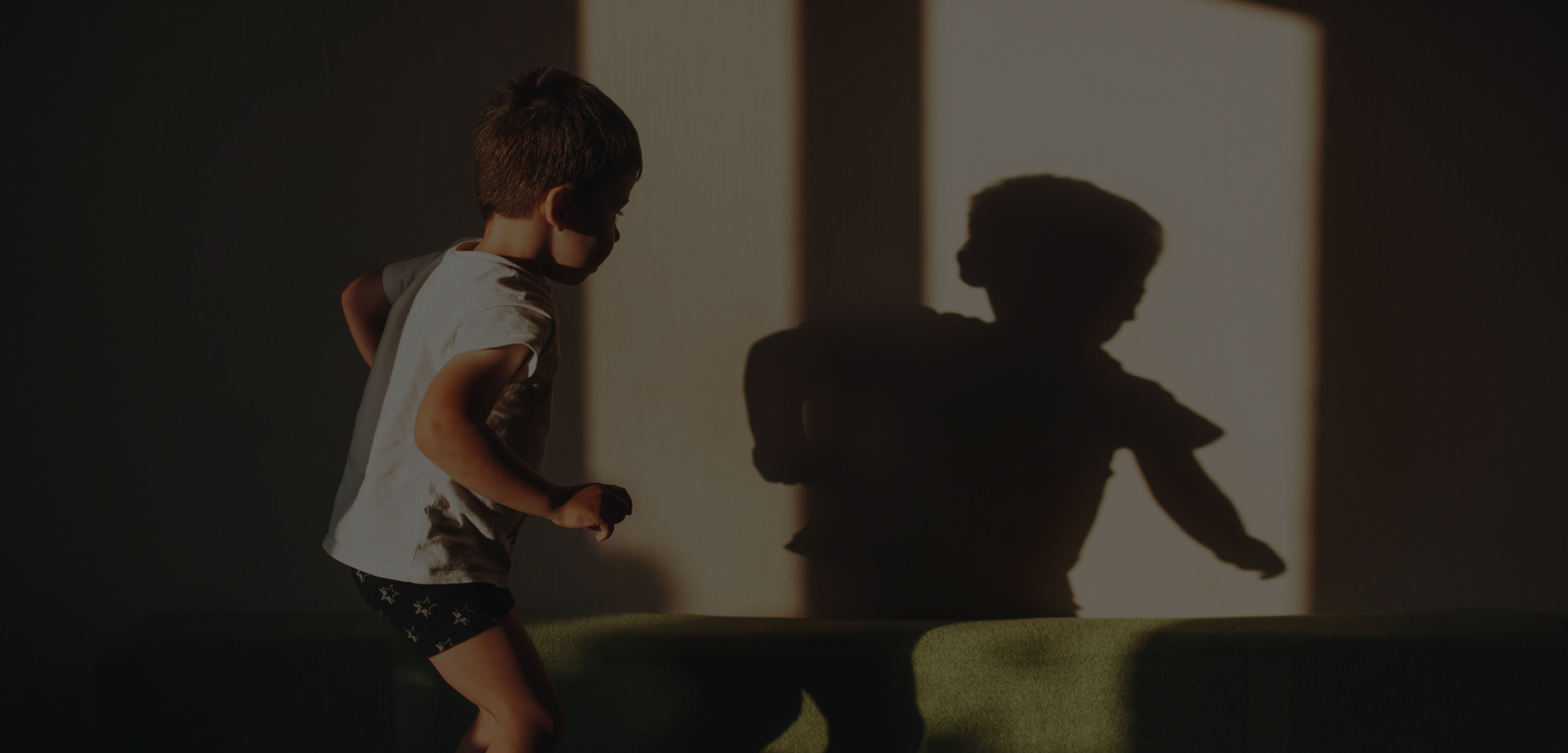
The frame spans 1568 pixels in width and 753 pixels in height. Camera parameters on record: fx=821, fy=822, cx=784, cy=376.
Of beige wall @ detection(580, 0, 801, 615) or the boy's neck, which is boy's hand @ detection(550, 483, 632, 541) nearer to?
the boy's neck

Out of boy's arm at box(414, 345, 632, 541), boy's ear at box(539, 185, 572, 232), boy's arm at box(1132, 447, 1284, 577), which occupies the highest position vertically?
boy's ear at box(539, 185, 572, 232)

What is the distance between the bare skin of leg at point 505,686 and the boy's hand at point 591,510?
19cm

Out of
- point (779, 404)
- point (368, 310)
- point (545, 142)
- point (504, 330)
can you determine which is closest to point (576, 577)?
point (779, 404)

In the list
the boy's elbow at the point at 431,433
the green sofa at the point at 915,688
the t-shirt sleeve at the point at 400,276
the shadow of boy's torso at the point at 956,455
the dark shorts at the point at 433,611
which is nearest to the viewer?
the boy's elbow at the point at 431,433

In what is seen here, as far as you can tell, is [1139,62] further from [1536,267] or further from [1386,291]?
[1536,267]

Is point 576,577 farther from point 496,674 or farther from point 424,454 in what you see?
point 424,454

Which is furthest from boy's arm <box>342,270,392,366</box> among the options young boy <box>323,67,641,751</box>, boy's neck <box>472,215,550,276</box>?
boy's neck <box>472,215,550,276</box>

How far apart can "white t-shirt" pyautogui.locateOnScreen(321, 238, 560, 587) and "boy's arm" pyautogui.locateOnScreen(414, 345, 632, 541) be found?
0.03 meters

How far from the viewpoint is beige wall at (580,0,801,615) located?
131cm

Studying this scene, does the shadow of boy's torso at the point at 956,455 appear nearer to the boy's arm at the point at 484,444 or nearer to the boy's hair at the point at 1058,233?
the boy's hair at the point at 1058,233

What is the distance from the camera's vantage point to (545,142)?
90cm

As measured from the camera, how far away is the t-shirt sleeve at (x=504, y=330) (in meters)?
0.84

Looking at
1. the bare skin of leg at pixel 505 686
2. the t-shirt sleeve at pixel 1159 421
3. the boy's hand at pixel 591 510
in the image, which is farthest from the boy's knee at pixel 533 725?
the t-shirt sleeve at pixel 1159 421

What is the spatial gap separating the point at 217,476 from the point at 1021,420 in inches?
53.5
